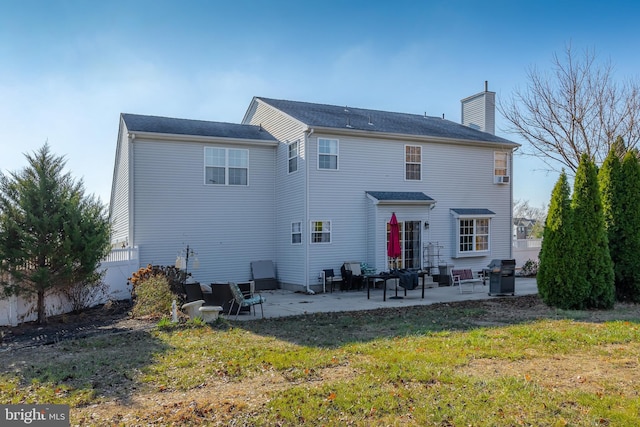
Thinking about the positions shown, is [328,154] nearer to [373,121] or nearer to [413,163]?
[373,121]

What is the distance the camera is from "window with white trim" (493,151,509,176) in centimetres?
1781

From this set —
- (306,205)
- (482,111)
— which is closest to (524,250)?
(482,111)

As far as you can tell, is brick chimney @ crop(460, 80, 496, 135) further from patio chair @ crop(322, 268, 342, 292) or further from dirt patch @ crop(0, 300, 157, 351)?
dirt patch @ crop(0, 300, 157, 351)

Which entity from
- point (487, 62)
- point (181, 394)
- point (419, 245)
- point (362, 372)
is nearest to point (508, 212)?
point (419, 245)

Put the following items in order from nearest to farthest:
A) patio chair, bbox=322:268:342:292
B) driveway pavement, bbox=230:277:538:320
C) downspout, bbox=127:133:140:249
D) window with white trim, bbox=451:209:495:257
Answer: driveway pavement, bbox=230:277:538:320
downspout, bbox=127:133:140:249
patio chair, bbox=322:268:342:292
window with white trim, bbox=451:209:495:257

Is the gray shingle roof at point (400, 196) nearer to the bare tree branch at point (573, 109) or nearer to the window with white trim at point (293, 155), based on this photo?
the window with white trim at point (293, 155)

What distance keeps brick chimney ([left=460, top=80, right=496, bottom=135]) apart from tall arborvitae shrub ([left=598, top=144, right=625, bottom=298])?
27.7 feet

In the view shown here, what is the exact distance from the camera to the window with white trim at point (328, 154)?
14664 millimetres

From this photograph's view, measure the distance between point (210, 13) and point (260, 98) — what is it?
19.5 feet

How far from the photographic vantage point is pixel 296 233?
15008mm

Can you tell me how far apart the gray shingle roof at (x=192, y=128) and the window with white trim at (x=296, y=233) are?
333cm

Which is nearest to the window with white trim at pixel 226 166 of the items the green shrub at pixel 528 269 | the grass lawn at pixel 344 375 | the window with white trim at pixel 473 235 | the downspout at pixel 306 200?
the downspout at pixel 306 200

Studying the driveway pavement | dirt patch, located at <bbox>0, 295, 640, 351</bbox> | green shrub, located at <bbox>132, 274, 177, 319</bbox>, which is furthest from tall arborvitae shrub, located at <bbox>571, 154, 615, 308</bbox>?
green shrub, located at <bbox>132, 274, 177, 319</bbox>

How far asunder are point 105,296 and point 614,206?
13.4m
